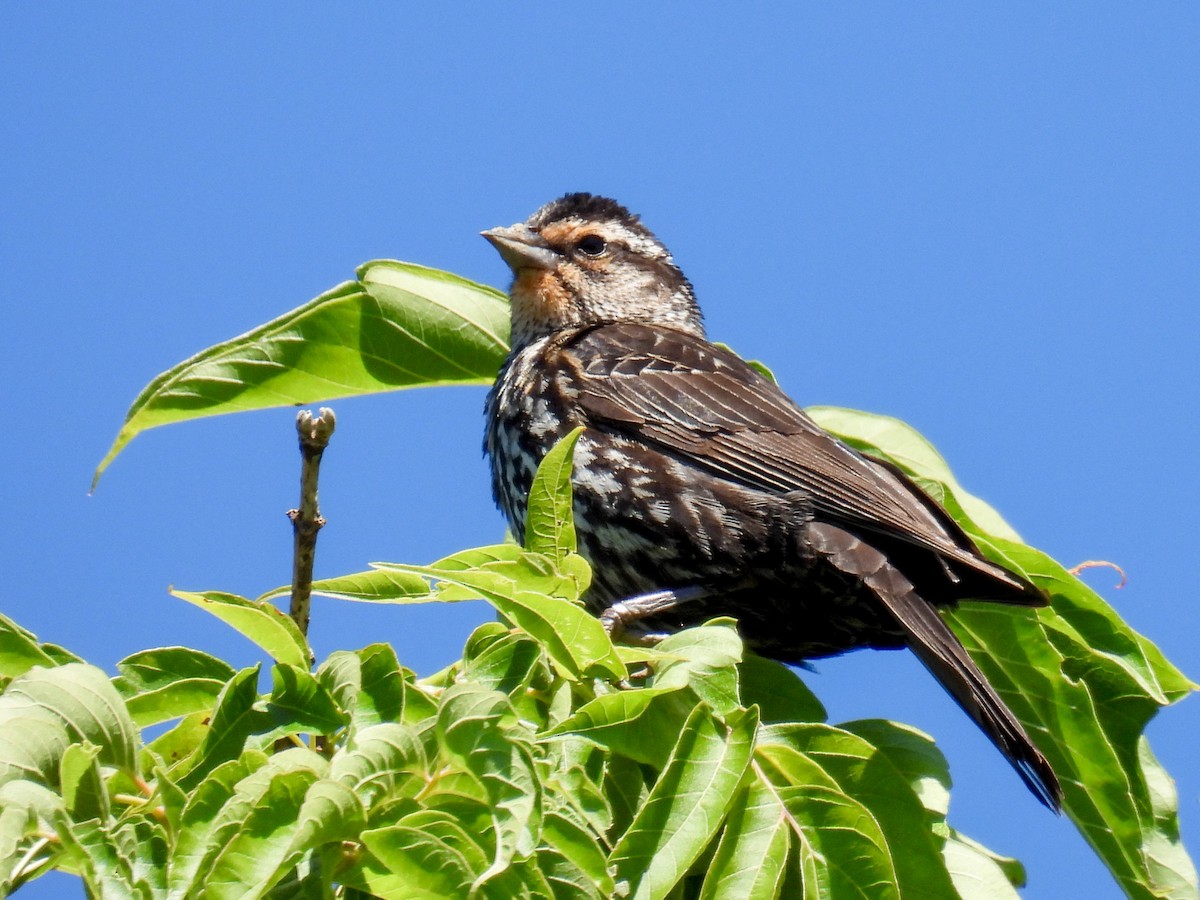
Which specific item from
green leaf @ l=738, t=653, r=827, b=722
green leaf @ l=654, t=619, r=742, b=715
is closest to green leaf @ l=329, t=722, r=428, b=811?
green leaf @ l=654, t=619, r=742, b=715


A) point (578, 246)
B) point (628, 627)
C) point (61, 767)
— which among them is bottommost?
point (61, 767)

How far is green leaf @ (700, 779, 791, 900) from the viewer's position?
2.58m

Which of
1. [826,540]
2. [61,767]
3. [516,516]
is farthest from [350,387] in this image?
[61,767]

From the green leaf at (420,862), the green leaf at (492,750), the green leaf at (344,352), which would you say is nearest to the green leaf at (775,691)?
the green leaf at (344,352)

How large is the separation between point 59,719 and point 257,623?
364mm

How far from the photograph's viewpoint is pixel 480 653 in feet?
8.81

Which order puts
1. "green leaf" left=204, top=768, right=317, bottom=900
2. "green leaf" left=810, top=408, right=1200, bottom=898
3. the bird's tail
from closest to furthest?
"green leaf" left=204, top=768, right=317, bottom=900 < "green leaf" left=810, top=408, right=1200, bottom=898 < the bird's tail

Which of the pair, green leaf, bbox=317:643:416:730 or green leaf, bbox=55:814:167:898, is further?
green leaf, bbox=317:643:416:730

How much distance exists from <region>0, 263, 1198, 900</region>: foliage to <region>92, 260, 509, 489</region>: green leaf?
45.2 inches

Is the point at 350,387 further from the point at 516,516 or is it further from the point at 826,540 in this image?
the point at 826,540

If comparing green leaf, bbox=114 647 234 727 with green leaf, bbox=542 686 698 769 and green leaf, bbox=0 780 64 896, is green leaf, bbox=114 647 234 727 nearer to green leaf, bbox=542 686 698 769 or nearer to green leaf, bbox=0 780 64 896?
green leaf, bbox=0 780 64 896

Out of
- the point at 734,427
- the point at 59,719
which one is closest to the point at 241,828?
the point at 59,719

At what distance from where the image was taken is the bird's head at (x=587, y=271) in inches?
248

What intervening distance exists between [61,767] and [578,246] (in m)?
4.55
